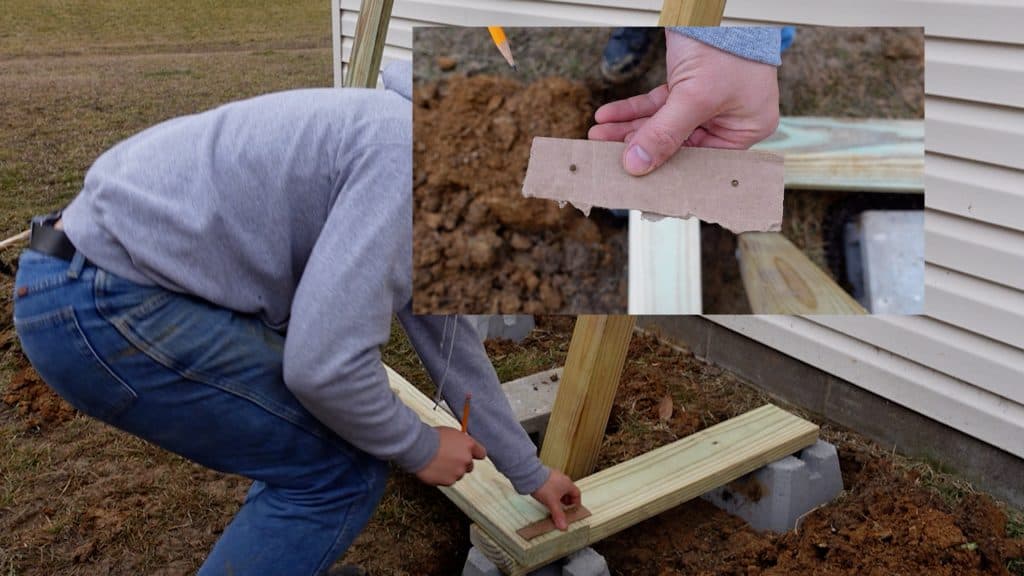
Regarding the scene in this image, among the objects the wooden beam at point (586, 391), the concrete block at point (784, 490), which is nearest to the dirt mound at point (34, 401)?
the wooden beam at point (586, 391)

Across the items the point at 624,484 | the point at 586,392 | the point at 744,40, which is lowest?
the point at 624,484

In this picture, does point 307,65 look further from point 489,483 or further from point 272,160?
point 272,160

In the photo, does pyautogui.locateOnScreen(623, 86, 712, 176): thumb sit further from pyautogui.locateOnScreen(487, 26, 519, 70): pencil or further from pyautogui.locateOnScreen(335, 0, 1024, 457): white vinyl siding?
pyautogui.locateOnScreen(335, 0, 1024, 457): white vinyl siding

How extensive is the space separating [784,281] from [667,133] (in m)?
0.33

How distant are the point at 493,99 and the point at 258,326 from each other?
58 centimetres

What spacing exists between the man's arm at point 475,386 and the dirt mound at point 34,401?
6.64 ft

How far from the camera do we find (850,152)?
1.46 meters

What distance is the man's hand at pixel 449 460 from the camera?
1.71 m

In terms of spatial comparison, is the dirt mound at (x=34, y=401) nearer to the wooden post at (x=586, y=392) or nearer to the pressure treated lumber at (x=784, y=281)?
the wooden post at (x=586, y=392)

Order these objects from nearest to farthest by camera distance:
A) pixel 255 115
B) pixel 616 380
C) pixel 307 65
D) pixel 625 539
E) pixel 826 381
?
pixel 255 115
pixel 616 380
pixel 625 539
pixel 826 381
pixel 307 65

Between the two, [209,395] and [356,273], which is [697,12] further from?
[209,395]

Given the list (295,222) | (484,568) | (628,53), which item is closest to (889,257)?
(628,53)

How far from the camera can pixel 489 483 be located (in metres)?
2.41

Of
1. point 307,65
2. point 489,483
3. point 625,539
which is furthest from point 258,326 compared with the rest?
point 307,65
